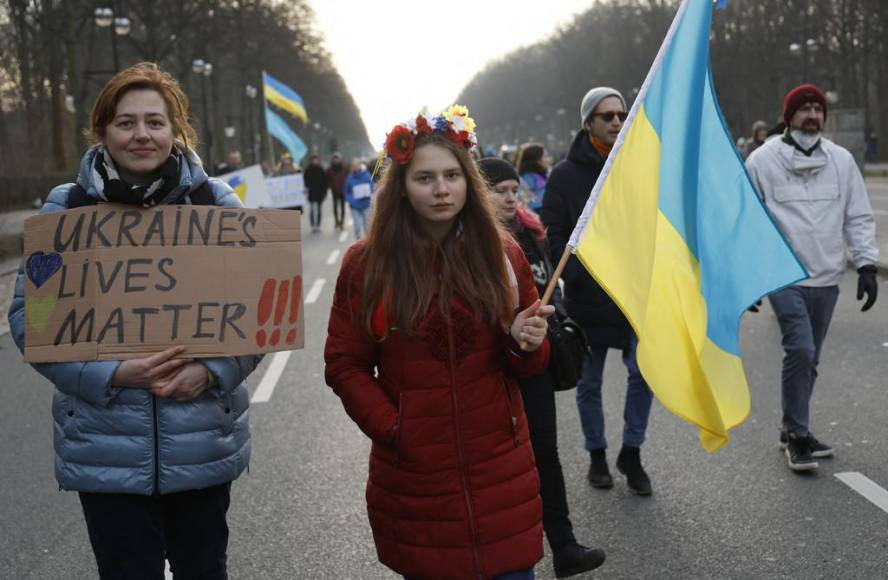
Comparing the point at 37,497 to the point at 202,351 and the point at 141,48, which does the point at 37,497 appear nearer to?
the point at 202,351

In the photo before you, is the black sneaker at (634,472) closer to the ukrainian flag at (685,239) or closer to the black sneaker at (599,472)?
the black sneaker at (599,472)

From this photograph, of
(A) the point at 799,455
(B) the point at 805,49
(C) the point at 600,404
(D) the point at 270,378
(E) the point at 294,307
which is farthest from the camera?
(B) the point at 805,49

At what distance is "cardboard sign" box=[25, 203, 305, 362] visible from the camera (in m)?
2.96

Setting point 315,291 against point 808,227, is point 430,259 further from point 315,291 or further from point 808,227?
point 315,291

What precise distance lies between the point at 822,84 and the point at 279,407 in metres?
53.6

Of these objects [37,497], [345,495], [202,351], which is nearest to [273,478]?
[345,495]

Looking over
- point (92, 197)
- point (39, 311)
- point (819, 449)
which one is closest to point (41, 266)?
point (39, 311)

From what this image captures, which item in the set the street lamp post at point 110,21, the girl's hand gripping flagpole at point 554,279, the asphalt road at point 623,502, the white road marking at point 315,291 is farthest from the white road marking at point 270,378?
the street lamp post at point 110,21

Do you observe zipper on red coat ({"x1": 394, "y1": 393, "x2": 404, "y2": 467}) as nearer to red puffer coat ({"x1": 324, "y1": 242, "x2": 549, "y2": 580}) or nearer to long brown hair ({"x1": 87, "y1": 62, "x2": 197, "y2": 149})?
red puffer coat ({"x1": 324, "y1": 242, "x2": 549, "y2": 580})

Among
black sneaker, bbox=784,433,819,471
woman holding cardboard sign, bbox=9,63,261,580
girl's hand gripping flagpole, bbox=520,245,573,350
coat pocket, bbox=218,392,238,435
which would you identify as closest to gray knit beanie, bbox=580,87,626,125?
girl's hand gripping flagpole, bbox=520,245,573,350

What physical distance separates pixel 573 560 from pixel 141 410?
2.01 metres

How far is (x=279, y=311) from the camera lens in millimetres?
3104

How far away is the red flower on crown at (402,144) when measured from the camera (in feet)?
9.89

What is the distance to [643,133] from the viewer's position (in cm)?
367
